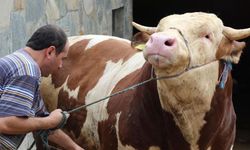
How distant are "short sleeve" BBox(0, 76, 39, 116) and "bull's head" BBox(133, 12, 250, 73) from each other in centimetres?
69

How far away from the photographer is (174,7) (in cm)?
1562

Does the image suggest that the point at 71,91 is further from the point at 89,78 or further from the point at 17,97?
the point at 17,97

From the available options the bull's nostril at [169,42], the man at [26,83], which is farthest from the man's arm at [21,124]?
the bull's nostril at [169,42]

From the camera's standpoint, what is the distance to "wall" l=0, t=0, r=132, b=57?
5371 mm

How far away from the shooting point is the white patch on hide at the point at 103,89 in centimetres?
491

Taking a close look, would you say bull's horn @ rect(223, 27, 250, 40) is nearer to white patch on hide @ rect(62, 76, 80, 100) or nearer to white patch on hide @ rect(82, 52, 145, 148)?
white patch on hide @ rect(82, 52, 145, 148)

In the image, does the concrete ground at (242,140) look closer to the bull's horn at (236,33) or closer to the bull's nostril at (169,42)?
the bull's horn at (236,33)

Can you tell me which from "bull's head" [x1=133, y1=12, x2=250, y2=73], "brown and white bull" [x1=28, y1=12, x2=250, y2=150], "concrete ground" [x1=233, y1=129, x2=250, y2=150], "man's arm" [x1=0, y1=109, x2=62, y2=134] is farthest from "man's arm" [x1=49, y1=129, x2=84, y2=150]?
"concrete ground" [x1=233, y1=129, x2=250, y2=150]

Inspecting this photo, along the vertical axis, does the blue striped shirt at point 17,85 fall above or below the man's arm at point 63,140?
above

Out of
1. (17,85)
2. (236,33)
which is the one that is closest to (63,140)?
(17,85)

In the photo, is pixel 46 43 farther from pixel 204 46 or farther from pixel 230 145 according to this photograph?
pixel 230 145

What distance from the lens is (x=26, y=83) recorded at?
3.69 meters

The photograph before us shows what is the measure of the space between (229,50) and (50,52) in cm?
111

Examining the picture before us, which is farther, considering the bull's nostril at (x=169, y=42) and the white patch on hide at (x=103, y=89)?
the white patch on hide at (x=103, y=89)
